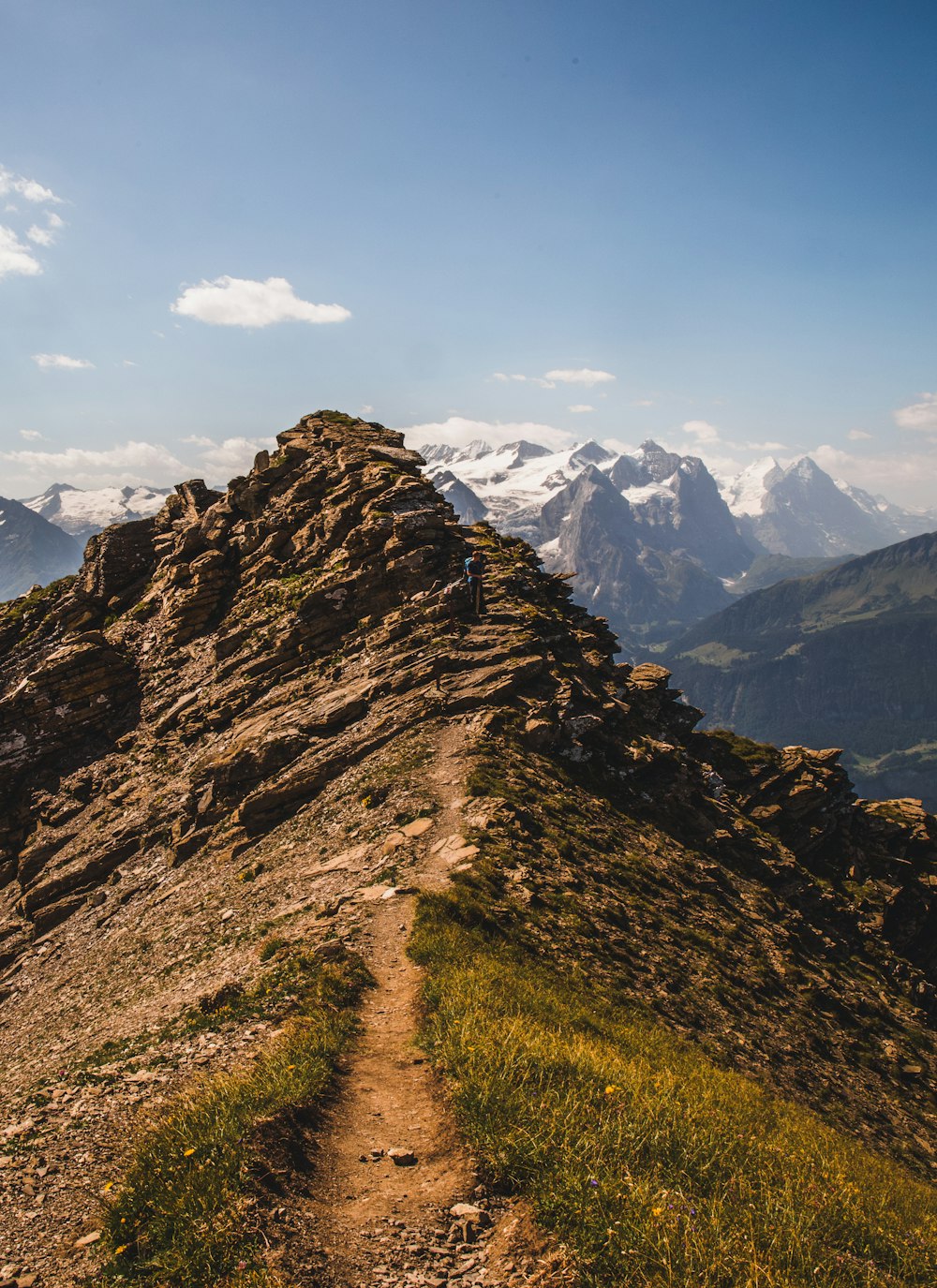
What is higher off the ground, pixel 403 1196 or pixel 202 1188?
pixel 202 1188

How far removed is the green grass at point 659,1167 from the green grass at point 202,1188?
321 cm

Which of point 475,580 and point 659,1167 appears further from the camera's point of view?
point 475,580

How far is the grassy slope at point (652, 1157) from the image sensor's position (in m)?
7.92

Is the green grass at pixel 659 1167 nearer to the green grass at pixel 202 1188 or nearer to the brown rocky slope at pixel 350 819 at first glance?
the green grass at pixel 202 1188

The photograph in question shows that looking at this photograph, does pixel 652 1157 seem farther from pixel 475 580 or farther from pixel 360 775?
pixel 475 580

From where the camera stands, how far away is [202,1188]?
28.9ft

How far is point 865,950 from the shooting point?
35.5 meters

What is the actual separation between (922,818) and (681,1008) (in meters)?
41.3

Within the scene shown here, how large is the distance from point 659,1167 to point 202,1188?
256 inches

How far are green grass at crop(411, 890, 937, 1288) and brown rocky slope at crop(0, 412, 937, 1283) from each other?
19.4 ft

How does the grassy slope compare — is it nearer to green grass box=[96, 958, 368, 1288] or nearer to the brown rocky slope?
green grass box=[96, 958, 368, 1288]

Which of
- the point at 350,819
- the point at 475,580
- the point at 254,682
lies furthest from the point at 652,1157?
the point at 254,682

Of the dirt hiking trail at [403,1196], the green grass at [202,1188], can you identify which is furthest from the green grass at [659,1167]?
the green grass at [202,1188]

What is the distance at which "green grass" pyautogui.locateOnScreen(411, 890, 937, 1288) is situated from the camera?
25.8ft
